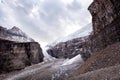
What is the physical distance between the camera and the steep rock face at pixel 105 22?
28.7 metres

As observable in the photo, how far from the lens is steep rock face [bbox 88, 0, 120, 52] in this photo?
28.7 metres

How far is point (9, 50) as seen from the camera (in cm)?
5844

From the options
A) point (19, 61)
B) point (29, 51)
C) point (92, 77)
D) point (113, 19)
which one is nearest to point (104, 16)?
point (113, 19)

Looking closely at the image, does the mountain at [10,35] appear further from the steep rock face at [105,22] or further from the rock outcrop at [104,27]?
the rock outcrop at [104,27]

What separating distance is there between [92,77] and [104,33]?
18869 mm

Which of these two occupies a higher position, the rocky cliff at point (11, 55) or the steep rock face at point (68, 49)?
the steep rock face at point (68, 49)

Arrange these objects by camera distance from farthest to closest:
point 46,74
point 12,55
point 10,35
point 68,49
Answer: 1. point 68,49
2. point 10,35
3. point 12,55
4. point 46,74

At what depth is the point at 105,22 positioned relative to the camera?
33125 millimetres

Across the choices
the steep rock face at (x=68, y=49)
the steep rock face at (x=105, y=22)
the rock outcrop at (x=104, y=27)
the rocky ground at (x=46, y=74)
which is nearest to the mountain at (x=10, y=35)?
the steep rock face at (x=68, y=49)

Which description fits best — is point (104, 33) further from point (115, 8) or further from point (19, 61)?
point (19, 61)

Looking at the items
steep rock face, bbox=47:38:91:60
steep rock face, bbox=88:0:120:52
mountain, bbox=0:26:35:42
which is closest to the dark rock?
mountain, bbox=0:26:35:42

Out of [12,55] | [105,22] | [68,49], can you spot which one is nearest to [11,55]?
[12,55]

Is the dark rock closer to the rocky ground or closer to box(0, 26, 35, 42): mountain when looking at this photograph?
the rocky ground

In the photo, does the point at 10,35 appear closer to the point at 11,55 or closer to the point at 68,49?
the point at 11,55
